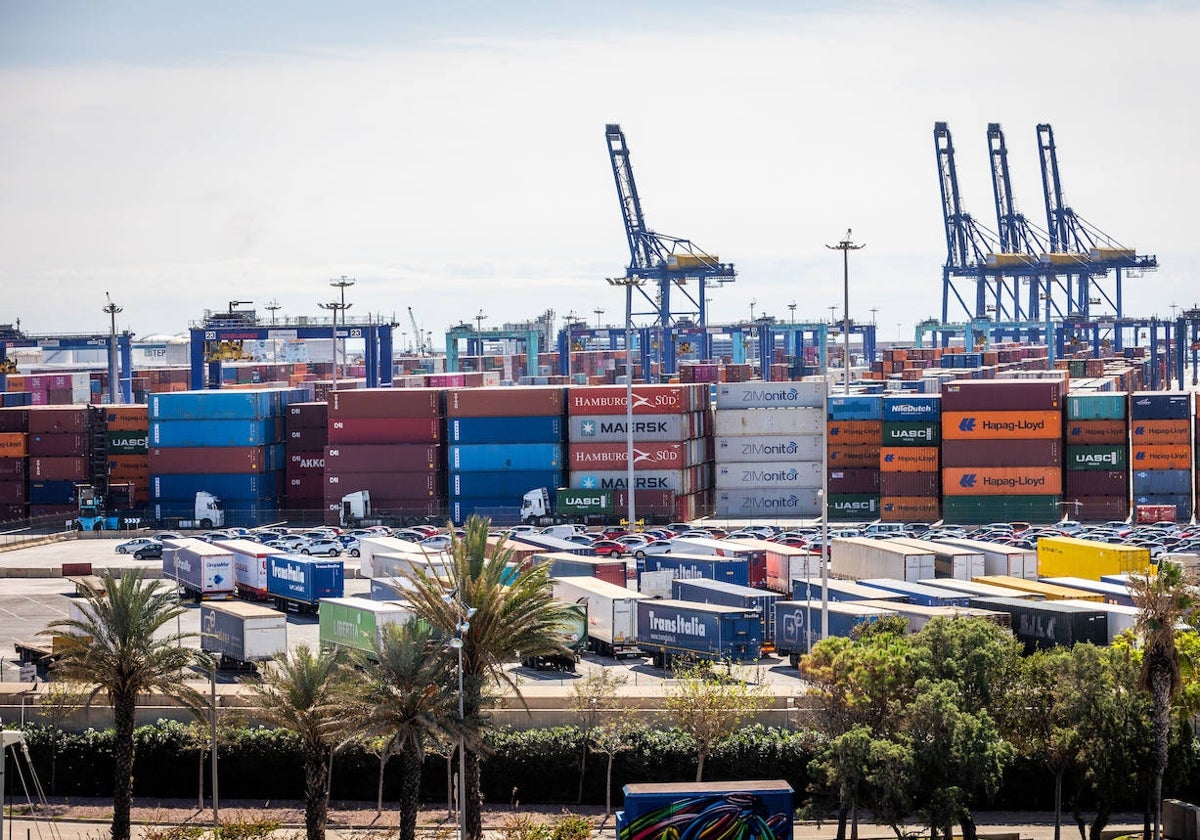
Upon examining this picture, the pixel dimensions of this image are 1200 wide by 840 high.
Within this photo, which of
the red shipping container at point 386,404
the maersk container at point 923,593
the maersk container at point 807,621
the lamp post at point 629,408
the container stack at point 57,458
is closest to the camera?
the maersk container at point 807,621

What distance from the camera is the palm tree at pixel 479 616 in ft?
78.9

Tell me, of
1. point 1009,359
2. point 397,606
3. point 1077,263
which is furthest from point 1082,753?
point 1077,263

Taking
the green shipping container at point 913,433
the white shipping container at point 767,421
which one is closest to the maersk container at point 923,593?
the green shipping container at point 913,433

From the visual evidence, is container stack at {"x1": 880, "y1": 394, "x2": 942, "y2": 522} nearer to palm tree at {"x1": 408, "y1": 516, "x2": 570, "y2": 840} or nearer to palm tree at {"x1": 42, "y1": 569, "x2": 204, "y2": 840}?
palm tree at {"x1": 408, "y1": 516, "x2": 570, "y2": 840}

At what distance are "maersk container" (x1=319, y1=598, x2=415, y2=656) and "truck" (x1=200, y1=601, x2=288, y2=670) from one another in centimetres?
100

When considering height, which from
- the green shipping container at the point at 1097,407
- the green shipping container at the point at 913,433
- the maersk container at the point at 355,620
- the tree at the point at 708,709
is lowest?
the tree at the point at 708,709

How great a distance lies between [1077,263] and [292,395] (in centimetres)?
7609

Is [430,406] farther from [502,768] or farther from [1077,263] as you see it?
[1077,263]

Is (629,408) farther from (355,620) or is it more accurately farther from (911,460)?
(355,620)

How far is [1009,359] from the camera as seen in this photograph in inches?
4560

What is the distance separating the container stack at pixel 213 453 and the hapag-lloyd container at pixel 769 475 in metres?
19.0

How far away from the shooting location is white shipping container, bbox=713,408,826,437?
6669 cm

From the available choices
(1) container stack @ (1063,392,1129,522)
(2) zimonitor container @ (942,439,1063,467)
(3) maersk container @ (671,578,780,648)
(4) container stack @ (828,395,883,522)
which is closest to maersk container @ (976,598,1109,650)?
(3) maersk container @ (671,578,780,648)

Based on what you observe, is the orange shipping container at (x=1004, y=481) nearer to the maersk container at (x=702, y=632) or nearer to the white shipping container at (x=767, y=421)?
the white shipping container at (x=767, y=421)
